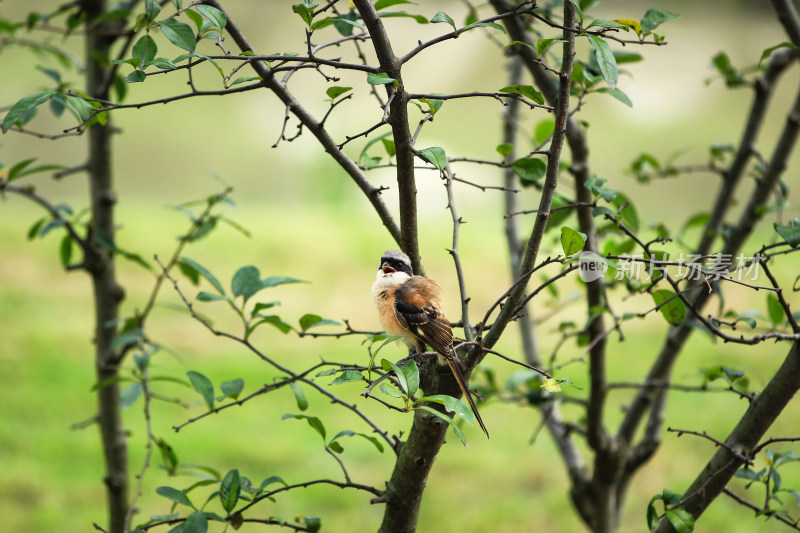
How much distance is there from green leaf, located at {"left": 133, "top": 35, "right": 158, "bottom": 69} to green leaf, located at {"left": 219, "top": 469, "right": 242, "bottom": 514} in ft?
1.55

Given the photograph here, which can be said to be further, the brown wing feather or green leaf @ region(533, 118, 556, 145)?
green leaf @ region(533, 118, 556, 145)

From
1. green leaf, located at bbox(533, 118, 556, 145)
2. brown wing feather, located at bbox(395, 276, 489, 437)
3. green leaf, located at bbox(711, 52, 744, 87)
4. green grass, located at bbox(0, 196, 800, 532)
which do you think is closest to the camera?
brown wing feather, located at bbox(395, 276, 489, 437)

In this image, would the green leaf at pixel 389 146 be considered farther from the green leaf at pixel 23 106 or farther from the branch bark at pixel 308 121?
the green leaf at pixel 23 106

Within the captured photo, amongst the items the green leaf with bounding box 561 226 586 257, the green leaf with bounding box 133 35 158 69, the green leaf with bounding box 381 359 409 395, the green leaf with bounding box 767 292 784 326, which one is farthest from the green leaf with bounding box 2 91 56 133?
the green leaf with bounding box 767 292 784 326

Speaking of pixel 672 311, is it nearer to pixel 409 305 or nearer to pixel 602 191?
pixel 602 191

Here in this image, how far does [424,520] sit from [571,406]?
34.0 inches

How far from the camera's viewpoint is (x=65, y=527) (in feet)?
5.73

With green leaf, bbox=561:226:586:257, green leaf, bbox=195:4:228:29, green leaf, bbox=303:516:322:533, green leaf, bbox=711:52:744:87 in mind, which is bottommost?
green leaf, bbox=303:516:322:533

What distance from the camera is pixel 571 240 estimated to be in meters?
0.69

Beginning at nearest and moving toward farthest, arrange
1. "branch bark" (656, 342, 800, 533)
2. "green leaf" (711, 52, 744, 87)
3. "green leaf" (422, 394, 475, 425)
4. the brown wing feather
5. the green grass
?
"green leaf" (422, 394, 475, 425) < "branch bark" (656, 342, 800, 533) < the brown wing feather < "green leaf" (711, 52, 744, 87) < the green grass

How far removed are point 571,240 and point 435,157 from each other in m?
0.16

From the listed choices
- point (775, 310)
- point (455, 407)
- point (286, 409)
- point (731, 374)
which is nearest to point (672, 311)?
point (731, 374)

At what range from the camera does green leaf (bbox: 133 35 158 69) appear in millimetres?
715

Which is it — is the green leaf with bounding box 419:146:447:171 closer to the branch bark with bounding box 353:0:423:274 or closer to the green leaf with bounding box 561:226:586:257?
the branch bark with bounding box 353:0:423:274
